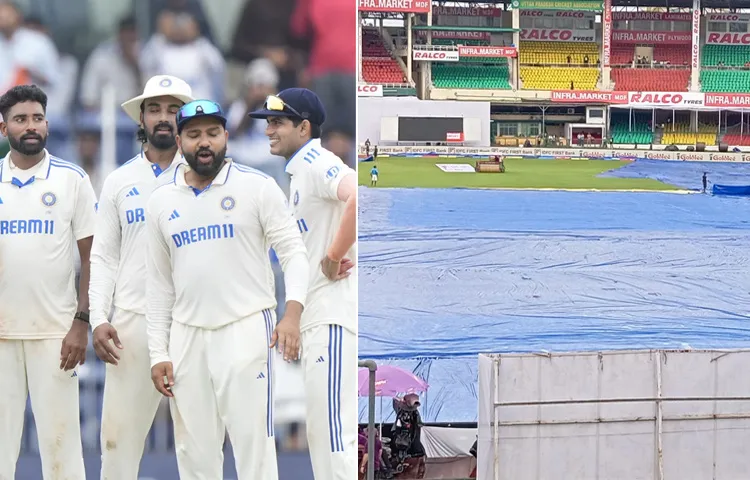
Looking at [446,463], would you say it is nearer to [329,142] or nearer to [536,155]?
[329,142]

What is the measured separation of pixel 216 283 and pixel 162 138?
0.59m

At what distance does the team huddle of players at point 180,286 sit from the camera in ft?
12.4

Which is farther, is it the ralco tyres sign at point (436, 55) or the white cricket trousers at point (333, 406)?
the ralco tyres sign at point (436, 55)

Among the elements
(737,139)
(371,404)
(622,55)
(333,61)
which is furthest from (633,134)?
(333,61)

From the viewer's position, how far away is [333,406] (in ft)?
13.0

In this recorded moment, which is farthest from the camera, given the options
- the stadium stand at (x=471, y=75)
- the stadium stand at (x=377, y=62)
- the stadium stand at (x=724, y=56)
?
the stadium stand at (x=724, y=56)

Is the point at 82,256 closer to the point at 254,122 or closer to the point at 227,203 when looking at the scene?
the point at 227,203

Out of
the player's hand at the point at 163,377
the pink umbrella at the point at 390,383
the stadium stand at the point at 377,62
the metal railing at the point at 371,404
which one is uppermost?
the stadium stand at the point at 377,62

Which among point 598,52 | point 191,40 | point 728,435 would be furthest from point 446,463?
point 598,52

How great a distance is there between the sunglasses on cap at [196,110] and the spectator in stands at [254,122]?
9cm

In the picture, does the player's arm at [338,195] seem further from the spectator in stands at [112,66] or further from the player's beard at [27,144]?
the player's beard at [27,144]

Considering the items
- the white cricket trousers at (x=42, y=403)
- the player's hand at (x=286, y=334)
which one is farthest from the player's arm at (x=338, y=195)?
the white cricket trousers at (x=42, y=403)

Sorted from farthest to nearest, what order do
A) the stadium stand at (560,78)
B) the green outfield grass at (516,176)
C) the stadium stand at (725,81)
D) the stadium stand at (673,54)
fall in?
the stadium stand at (673,54)
the stadium stand at (560,78)
the stadium stand at (725,81)
the green outfield grass at (516,176)

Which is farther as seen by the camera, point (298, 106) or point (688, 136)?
point (688, 136)
